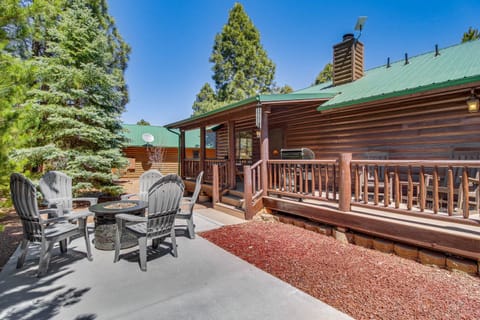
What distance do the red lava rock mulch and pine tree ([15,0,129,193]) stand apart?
5.39 metres

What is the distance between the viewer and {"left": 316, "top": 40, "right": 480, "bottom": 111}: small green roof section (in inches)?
177

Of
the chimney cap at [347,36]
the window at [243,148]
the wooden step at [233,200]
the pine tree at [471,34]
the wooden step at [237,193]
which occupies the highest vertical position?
the pine tree at [471,34]

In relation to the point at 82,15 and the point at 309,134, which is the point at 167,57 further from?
the point at 309,134

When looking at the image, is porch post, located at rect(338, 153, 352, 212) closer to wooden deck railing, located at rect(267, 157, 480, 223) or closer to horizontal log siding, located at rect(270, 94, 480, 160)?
wooden deck railing, located at rect(267, 157, 480, 223)

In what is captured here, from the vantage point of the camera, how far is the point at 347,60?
8.18m

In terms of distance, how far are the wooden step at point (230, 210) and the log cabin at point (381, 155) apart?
0.03m

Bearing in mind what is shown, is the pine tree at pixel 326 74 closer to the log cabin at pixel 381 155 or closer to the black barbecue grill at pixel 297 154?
the log cabin at pixel 381 155

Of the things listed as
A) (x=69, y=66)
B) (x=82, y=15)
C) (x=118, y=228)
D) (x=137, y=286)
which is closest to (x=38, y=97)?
(x=69, y=66)

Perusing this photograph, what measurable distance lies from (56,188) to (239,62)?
1911 centimetres

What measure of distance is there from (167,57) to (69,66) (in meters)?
14.7

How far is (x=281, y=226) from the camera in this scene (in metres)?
5.35

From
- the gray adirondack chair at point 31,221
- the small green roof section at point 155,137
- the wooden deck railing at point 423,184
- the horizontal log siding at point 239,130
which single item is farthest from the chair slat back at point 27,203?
the small green roof section at point 155,137

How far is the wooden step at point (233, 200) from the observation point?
6.44 meters

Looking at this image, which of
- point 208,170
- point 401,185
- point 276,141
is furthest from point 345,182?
point 208,170
